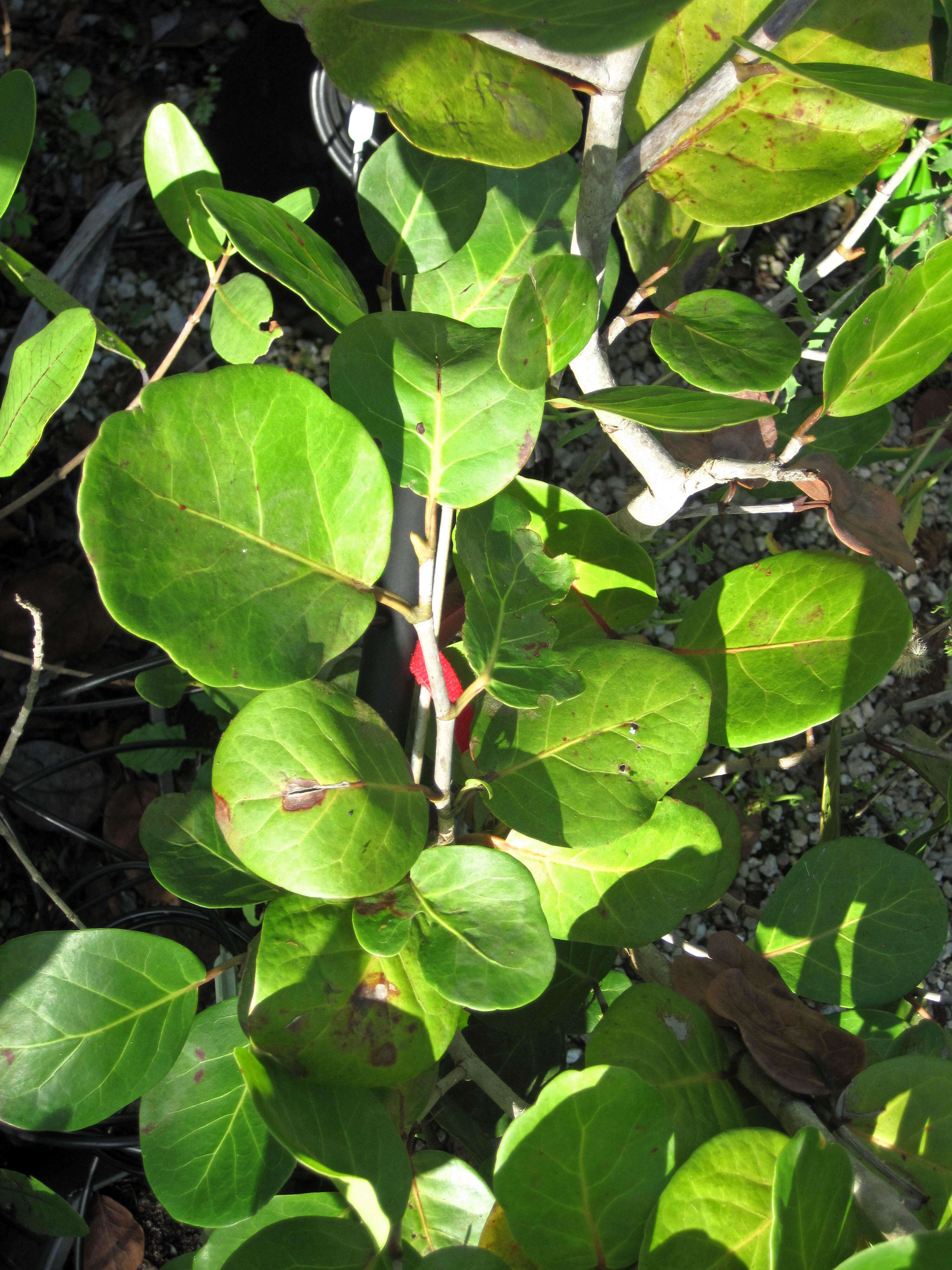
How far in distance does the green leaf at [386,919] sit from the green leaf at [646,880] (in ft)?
0.45

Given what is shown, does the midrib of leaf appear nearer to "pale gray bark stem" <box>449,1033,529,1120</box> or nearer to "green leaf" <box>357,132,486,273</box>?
"green leaf" <box>357,132,486,273</box>

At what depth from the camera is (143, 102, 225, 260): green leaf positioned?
99 centimetres

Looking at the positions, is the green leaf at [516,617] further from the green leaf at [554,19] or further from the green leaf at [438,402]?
the green leaf at [554,19]

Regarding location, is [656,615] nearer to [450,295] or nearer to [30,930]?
[450,295]

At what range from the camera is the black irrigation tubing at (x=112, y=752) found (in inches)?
52.8

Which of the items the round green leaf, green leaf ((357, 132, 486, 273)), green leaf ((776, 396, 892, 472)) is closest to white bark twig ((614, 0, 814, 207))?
green leaf ((357, 132, 486, 273))

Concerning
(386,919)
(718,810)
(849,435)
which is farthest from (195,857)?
(849,435)

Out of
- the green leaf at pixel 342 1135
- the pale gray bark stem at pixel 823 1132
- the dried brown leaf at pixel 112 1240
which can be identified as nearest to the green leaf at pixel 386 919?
the green leaf at pixel 342 1135

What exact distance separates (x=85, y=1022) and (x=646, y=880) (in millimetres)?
557

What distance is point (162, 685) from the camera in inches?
45.2

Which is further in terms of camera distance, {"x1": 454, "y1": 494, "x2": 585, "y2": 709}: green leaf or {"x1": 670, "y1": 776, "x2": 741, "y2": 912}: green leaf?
{"x1": 670, "y1": 776, "x2": 741, "y2": 912}: green leaf

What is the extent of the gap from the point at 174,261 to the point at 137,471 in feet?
4.91

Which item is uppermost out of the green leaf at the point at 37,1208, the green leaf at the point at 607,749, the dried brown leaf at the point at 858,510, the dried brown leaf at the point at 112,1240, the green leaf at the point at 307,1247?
the dried brown leaf at the point at 858,510

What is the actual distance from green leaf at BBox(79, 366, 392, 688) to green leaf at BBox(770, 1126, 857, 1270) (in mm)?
465
